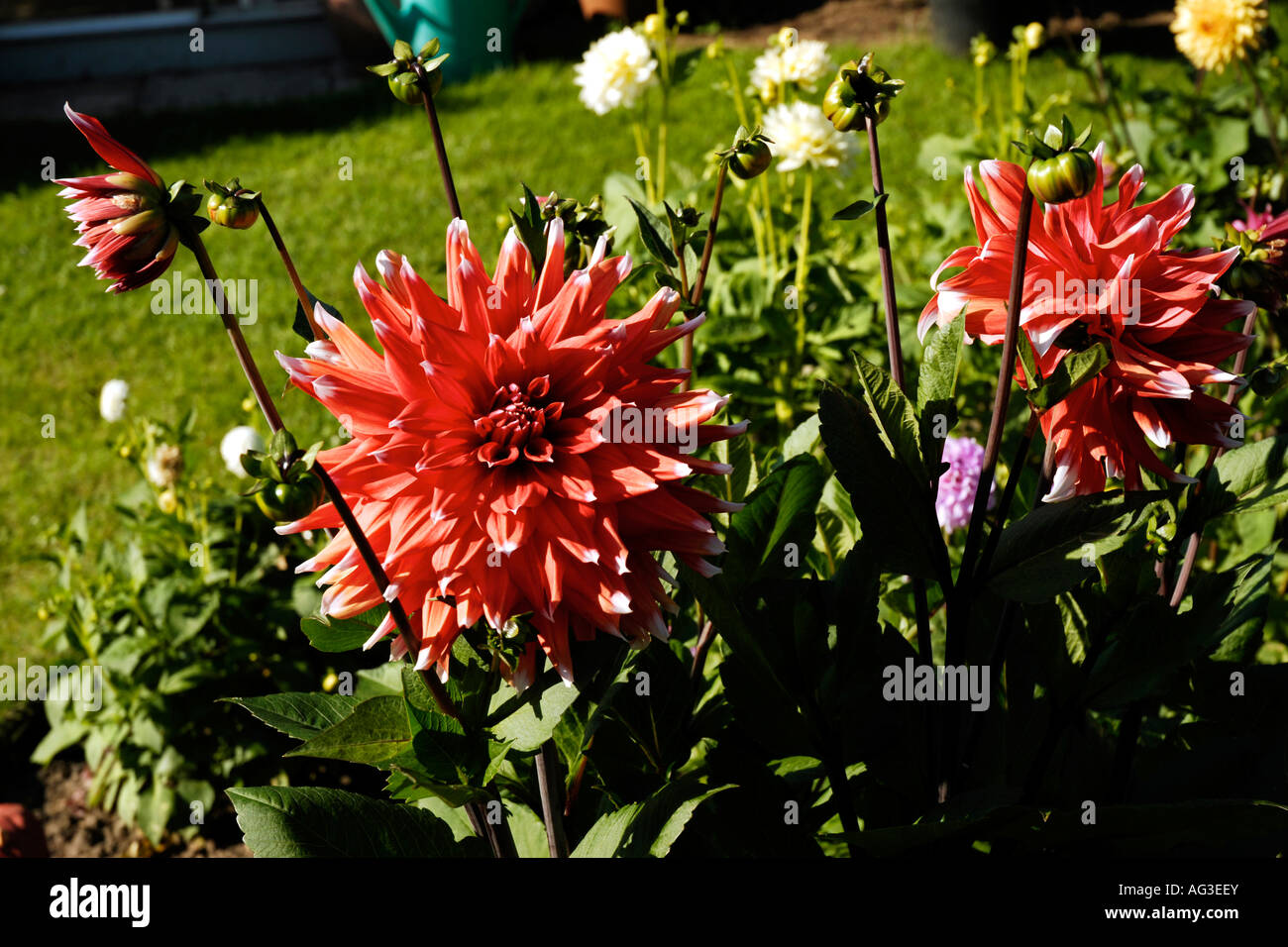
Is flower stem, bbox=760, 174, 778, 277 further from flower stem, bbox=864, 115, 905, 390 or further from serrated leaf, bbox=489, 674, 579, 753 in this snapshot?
serrated leaf, bbox=489, 674, 579, 753

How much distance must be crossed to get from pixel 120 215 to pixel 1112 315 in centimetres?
76

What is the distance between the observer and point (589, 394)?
0.91 metres

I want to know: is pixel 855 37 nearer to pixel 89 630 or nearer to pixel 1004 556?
pixel 89 630

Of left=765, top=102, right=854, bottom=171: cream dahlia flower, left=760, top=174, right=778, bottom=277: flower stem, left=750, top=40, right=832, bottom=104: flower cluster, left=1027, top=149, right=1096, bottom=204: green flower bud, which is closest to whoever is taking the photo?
left=1027, top=149, right=1096, bottom=204: green flower bud

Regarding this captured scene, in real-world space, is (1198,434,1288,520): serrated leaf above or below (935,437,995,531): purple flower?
above

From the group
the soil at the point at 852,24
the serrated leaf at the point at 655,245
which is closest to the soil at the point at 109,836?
the serrated leaf at the point at 655,245

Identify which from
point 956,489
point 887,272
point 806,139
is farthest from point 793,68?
point 887,272

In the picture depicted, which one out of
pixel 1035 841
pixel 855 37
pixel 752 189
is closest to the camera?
pixel 1035 841

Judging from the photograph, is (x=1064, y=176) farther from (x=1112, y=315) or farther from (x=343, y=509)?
(x=343, y=509)

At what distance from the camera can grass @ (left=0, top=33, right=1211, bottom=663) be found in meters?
3.64

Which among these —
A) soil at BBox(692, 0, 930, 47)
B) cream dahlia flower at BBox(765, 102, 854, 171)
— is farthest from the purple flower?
soil at BBox(692, 0, 930, 47)

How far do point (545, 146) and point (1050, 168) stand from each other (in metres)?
4.74

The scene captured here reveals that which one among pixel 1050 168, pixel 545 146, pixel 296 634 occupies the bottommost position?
pixel 296 634
